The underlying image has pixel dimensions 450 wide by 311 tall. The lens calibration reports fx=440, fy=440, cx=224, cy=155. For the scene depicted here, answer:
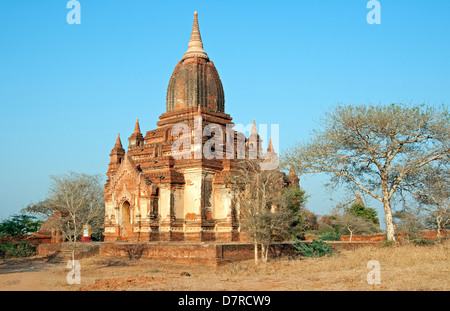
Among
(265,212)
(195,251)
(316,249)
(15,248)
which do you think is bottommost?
(15,248)

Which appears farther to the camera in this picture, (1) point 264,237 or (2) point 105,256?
(2) point 105,256

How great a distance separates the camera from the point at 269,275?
1470 cm

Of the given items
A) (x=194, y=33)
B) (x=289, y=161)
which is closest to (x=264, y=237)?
(x=289, y=161)

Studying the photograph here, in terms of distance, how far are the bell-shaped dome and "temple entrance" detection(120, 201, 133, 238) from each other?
6296mm

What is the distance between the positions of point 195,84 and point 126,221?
888 cm

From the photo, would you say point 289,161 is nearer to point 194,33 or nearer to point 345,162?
point 345,162

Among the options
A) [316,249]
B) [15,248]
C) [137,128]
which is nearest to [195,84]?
[137,128]

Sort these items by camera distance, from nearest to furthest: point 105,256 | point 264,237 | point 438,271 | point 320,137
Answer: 1. point 438,271
2. point 264,237
3. point 320,137
4. point 105,256

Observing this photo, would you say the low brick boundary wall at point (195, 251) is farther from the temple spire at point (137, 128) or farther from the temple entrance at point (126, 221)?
the temple spire at point (137, 128)

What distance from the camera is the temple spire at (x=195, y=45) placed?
2720 centimetres

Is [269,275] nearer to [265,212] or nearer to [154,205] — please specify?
[265,212]

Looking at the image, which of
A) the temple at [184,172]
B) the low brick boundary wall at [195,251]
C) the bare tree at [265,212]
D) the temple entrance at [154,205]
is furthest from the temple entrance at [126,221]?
the bare tree at [265,212]
